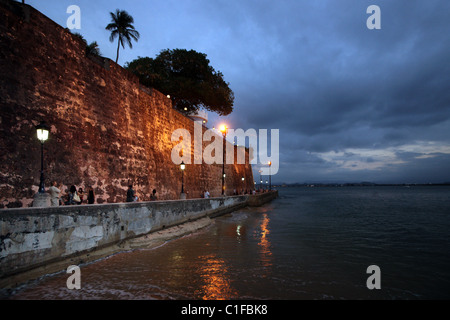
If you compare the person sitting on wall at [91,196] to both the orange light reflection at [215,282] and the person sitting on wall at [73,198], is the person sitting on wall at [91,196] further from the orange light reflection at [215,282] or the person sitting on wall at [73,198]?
the orange light reflection at [215,282]

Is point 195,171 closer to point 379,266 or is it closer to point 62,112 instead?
point 62,112

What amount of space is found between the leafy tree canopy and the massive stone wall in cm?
991

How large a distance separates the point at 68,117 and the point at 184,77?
1830cm

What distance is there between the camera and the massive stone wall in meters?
7.98

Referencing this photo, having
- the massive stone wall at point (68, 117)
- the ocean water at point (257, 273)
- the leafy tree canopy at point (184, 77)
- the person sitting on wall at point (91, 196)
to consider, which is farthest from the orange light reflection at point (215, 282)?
the leafy tree canopy at point (184, 77)

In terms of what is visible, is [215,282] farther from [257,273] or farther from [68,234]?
[68,234]

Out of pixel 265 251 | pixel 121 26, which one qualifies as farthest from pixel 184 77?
pixel 265 251

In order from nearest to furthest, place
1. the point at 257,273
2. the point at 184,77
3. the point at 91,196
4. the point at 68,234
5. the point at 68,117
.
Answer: the point at 68,234 → the point at 257,273 → the point at 68,117 → the point at 91,196 → the point at 184,77

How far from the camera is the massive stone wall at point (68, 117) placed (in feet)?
26.2

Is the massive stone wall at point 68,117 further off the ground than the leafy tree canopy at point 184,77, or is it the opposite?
the leafy tree canopy at point 184,77

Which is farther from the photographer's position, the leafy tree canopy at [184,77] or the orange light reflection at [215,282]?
the leafy tree canopy at [184,77]

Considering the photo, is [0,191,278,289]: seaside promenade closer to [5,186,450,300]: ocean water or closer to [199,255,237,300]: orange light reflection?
[5,186,450,300]: ocean water

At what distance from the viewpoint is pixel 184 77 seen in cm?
2678

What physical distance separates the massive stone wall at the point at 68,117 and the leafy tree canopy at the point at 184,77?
991cm
